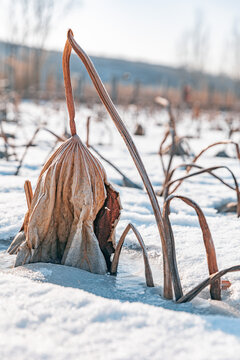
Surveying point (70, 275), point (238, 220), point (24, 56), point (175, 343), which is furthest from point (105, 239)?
point (24, 56)

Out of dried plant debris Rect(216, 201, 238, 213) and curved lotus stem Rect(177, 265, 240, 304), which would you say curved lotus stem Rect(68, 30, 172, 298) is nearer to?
curved lotus stem Rect(177, 265, 240, 304)

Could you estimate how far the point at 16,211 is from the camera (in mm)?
1579

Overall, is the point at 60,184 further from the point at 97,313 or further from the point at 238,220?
the point at 238,220

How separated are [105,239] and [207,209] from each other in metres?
1.00

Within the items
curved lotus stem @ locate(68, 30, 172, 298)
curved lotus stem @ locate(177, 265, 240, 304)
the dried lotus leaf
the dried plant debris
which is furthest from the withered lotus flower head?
the dried plant debris

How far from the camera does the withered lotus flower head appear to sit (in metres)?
1.11

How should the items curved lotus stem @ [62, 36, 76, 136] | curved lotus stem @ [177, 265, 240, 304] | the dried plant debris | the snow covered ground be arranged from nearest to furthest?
the snow covered ground → curved lotus stem @ [177, 265, 240, 304] → curved lotus stem @ [62, 36, 76, 136] → the dried plant debris

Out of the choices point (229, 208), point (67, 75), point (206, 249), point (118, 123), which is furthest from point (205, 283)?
point (229, 208)

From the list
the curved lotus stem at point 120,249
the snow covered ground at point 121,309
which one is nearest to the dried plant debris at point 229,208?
the snow covered ground at point 121,309

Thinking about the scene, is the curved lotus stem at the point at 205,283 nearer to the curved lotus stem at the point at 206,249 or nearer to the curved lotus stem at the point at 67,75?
the curved lotus stem at the point at 206,249

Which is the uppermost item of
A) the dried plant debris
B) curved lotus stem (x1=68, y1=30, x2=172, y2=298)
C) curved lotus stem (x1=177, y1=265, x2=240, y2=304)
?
curved lotus stem (x1=68, y1=30, x2=172, y2=298)

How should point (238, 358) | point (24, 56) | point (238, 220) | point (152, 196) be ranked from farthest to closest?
point (24, 56)
point (238, 220)
point (152, 196)
point (238, 358)

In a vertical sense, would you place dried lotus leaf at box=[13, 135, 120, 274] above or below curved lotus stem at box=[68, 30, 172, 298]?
below

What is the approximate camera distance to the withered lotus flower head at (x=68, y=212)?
111 cm
